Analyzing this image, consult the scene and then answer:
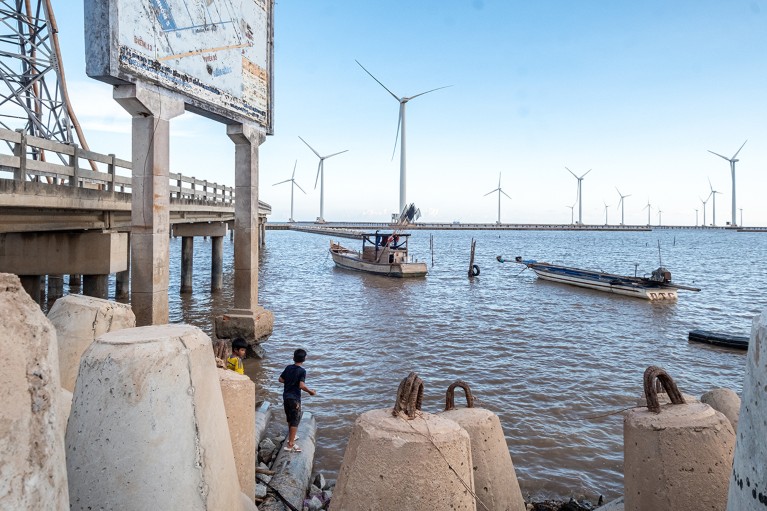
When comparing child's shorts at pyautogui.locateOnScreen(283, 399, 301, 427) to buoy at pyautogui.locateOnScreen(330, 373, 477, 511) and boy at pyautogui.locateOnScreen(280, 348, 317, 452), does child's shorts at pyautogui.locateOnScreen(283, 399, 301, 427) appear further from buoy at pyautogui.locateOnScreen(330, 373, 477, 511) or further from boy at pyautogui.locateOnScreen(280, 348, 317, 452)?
buoy at pyautogui.locateOnScreen(330, 373, 477, 511)

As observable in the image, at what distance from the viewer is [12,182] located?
911 centimetres

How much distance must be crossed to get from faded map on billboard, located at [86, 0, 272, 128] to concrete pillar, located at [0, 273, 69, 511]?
8260 millimetres

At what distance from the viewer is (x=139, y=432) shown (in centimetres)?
293

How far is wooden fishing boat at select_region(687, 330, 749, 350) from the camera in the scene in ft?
53.9

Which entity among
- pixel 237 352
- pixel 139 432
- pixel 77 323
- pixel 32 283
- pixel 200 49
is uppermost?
pixel 200 49

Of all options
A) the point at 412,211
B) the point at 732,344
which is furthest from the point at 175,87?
the point at 412,211

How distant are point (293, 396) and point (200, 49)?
26.7 ft

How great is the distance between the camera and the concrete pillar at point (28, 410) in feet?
6.66

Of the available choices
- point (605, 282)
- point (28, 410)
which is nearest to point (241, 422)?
point (28, 410)

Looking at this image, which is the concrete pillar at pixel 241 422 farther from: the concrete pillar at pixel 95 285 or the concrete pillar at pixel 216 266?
the concrete pillar at pixel 216 266

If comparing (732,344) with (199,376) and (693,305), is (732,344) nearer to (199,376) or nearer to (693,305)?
(693,305)

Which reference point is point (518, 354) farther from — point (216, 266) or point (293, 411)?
point (216, 266)

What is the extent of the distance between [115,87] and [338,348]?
9.14 m

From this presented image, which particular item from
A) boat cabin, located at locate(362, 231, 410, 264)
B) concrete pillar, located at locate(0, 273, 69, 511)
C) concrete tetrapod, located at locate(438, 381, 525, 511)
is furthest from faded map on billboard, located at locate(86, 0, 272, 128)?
boat cabin, located at locate(362, 231, 410, 264)
